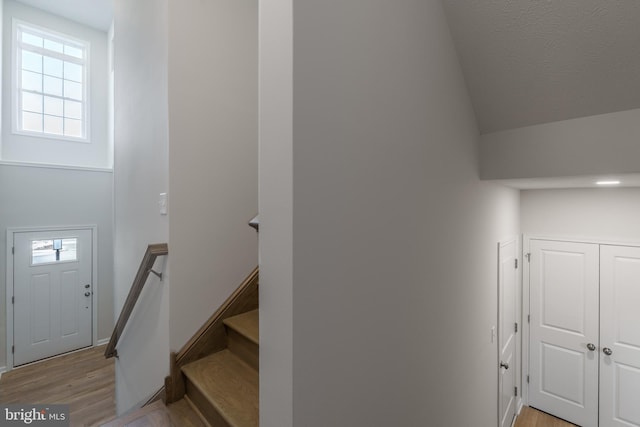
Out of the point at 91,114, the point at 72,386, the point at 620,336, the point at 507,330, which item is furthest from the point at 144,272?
the point at 91,114

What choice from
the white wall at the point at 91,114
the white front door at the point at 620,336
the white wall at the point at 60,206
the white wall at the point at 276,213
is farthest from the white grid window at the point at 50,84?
the white front door at the point at 620,336

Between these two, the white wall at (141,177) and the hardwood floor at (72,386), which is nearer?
the white wall at (141,177)

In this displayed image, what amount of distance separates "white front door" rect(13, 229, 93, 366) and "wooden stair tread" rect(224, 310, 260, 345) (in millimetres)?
4525

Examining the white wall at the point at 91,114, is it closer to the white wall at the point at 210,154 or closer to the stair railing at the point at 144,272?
the stair railing at the point at 144,272

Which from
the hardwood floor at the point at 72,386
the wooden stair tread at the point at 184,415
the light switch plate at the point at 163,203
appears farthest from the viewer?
the hardwood floor at the point at 72,386

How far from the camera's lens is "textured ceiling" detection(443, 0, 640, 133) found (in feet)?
3.67

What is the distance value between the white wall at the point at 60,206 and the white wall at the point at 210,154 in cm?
439

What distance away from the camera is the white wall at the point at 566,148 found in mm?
1354

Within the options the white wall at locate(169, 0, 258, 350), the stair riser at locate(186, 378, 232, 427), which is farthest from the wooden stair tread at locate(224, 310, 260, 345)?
the stair riser at locate(186, 378, 232, 427)

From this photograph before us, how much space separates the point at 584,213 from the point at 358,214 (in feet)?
10.6

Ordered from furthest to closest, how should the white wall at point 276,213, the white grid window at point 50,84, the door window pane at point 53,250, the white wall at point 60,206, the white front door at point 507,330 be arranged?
the white grid window at point 50,84
the door window pane at point 53,250
the white wall at point 60,206
the white front door at point 507,330
the white wall at point 276,213

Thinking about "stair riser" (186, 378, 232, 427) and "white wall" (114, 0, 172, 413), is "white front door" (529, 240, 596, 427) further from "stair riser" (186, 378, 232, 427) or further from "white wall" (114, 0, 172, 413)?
"white wall" (114, 0, 172, 413)

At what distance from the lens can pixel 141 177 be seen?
214cm

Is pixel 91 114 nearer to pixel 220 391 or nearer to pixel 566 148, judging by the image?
Result: pixel 220 391
